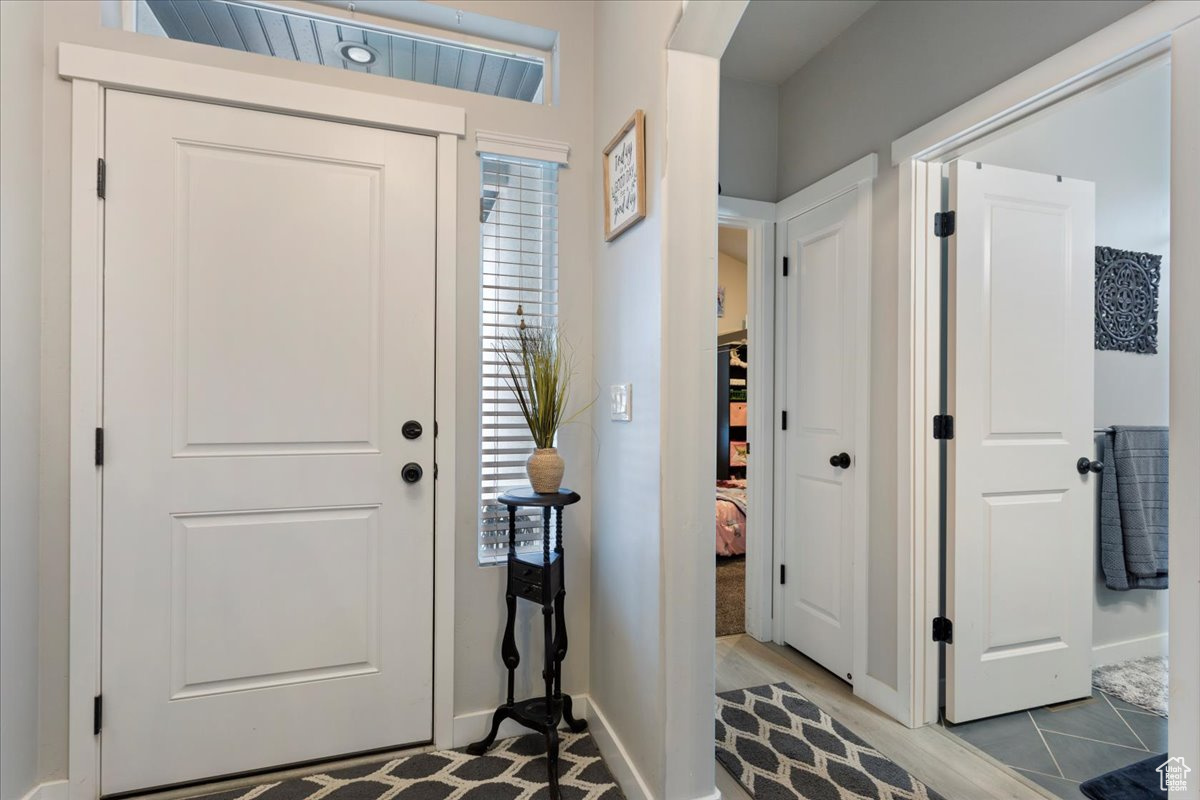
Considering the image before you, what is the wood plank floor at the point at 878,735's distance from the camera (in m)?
1.73

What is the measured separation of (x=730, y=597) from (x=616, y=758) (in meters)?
1.89

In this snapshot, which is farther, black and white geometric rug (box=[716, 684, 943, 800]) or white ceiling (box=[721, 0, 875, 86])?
white ceiling (box=[721, 0, 875, 86])

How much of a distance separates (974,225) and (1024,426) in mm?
771

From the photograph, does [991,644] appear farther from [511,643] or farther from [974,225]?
[511,643]

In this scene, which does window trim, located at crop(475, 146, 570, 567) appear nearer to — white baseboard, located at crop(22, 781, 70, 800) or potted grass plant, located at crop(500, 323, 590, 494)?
potted grass plant, located at crop(500, 323, 590, 494)

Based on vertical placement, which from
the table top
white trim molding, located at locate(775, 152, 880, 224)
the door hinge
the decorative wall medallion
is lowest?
the table top

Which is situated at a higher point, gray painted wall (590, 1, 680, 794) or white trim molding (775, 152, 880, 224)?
white trim molding (775, 152, 880, 224)

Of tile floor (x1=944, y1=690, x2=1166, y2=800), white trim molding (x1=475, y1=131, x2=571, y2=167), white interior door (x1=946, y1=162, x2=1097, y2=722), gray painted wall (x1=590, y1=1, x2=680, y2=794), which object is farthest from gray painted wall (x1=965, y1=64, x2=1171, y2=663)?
white trim molding (x1=475, y1=131, x2=571, y2=167)

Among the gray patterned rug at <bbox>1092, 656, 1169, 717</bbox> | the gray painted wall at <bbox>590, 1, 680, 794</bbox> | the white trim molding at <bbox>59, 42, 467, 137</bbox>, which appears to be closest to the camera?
the gray painted wall at <bbox>590, 1, 680, 794</bbox>

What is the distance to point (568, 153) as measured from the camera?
2049 millimetres

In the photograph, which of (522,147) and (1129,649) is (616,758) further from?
(1129,649)

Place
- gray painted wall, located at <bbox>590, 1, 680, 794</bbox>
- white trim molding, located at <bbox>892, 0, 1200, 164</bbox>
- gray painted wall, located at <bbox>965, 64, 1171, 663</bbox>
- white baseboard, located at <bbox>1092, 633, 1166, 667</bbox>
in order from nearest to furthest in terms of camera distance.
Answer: white trim molding, located at <bbox>892, 0, 1200, 164</bbox>
gray painted wall, located at <bbox>590, 1, 680, 794</bbox>
gray painted wall, located at <bbox>965, 64, 1171, 663</bbox>
white baseboard, located at <bbox>1092, 633, 1166, 667</bbox>

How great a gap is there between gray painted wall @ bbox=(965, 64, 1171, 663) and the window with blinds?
6.57 ft

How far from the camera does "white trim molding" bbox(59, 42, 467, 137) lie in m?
1.62
